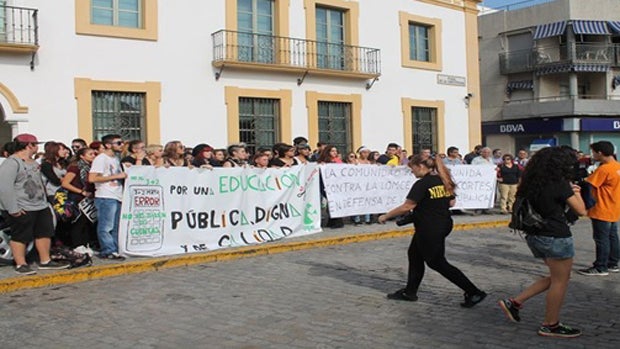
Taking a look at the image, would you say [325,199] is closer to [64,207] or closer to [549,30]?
[64,207]

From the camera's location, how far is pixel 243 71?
17531 millimetres

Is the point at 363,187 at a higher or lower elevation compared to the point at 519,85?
lower

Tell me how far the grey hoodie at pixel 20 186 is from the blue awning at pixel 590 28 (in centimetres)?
3426

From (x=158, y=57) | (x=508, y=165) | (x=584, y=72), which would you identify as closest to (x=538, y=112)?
(x=584, y=72)

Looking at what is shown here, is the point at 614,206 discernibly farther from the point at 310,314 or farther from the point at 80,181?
the point at 80,181

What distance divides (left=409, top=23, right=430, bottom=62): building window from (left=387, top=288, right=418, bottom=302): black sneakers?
1625cm

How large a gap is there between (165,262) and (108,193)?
131 centimetres

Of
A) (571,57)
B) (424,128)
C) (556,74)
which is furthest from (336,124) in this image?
(556,74)

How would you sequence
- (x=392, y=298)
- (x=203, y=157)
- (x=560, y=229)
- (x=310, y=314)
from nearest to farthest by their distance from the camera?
1. (x=560, y=229)
2. (x=310, y=314)
3. (x=392, y=298)
4. (x=203, y=157)

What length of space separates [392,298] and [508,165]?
9.82 m

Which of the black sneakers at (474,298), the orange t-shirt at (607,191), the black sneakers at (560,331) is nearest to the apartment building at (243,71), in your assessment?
the orange t-shirt at (607,191)

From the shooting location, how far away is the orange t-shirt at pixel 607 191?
25.7ft

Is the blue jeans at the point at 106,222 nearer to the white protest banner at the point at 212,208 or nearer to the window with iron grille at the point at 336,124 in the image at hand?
the white protest banner at the point at 212,208

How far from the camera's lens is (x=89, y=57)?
1508 centimetres
